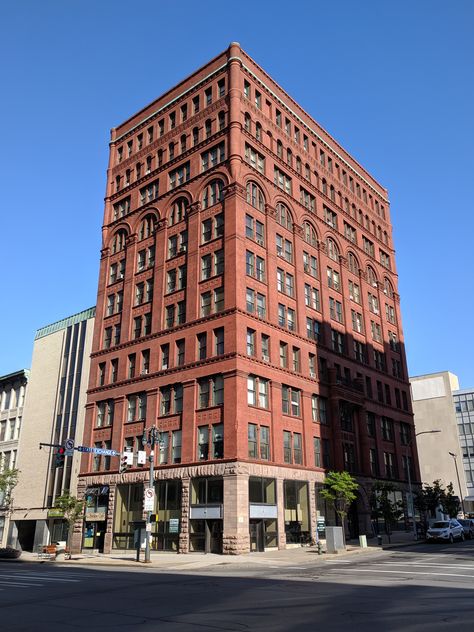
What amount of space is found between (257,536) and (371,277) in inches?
1602

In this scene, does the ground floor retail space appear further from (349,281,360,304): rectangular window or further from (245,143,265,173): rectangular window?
(245,143,265,173): rectangular window

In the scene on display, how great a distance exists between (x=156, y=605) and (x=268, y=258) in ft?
128

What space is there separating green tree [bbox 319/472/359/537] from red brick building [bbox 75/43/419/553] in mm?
1684

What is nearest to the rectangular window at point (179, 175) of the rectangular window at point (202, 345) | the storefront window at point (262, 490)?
the rectangular window at point (202, 345)

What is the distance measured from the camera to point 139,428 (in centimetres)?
4953

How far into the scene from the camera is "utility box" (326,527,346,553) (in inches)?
1481

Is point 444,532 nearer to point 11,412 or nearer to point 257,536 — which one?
point 257,536

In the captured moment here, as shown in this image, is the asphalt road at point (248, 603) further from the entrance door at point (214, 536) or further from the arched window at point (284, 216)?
the arched window at point (284, 216)

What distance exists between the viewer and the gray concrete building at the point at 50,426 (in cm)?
6203

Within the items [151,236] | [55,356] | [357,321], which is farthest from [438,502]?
[55,356]

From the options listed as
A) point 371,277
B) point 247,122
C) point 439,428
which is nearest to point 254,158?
A: point 247,122

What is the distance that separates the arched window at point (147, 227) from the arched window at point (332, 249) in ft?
63.9

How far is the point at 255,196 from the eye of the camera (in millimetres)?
51938

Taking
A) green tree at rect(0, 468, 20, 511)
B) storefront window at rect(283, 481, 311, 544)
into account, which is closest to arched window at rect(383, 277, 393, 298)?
storefront window at rect(283, 481, 311, 544)
